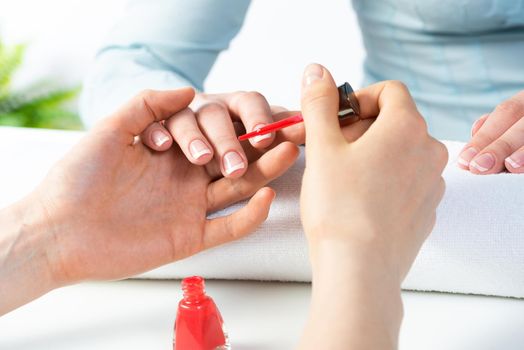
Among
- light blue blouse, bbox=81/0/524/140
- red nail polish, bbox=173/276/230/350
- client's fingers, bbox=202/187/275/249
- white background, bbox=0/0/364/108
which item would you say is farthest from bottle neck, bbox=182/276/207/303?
white background, bbox=0/0/364/108

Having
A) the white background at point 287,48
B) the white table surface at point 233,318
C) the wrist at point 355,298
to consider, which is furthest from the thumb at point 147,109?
the white background at point 287,48

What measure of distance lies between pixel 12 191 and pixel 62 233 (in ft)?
0.56

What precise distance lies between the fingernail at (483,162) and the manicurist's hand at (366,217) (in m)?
0.29

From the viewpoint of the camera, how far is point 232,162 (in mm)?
1000

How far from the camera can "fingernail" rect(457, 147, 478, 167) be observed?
3.53 ft

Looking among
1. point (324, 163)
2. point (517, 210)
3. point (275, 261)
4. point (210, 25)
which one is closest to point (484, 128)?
point (517, 210)

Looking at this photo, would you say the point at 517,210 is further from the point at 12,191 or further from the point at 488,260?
the point at 12,191

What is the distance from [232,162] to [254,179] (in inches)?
1.8

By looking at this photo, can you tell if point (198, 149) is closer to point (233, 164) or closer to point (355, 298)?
point (233, 164)

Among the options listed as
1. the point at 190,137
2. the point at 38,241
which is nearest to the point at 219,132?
the point at 190,137

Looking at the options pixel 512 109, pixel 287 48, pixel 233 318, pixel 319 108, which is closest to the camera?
pixel 319 108

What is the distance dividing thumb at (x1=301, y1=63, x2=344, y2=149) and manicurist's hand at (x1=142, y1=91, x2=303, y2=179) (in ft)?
0.52

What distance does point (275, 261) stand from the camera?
1003mm

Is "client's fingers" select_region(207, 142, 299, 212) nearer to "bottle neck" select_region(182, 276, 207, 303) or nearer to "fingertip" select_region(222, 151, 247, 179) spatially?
"fingertip" select_region(222, 151, 247, 179)
